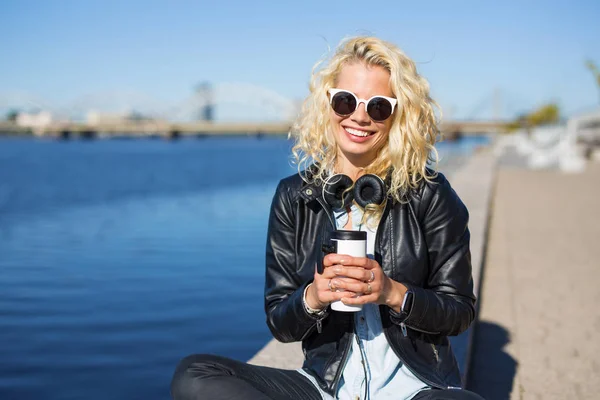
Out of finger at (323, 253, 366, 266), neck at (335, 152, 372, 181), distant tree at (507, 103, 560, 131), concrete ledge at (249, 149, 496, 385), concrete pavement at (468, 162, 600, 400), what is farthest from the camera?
distant tree at (507, 103, 560, 131)

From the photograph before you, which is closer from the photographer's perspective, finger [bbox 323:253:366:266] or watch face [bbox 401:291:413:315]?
finger [bbox 323:253:366:266]

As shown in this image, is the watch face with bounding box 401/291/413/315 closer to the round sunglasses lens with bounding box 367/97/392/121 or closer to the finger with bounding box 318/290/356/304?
the finger with bounding box 318/290/356/304

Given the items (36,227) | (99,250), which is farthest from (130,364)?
(36,227)

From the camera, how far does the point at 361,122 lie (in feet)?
7.65

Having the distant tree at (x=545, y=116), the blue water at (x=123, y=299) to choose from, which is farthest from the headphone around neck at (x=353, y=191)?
the distant tree at (x=545, y=116)

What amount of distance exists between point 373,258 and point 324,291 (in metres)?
0.32

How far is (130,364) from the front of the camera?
480 cm

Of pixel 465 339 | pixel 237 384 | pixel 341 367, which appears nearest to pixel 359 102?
pixel 341 367

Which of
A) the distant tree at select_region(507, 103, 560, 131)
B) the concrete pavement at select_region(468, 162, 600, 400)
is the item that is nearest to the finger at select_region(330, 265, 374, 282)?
the concrete pavement at select_region(468, 162, 600, 400)

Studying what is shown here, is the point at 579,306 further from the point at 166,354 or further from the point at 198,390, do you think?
the point at 198,390

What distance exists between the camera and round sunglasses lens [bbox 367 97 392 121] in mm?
2285

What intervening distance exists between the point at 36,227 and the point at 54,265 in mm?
4868

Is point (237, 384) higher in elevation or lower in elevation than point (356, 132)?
lower

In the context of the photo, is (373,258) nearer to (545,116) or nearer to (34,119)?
(545,116)
